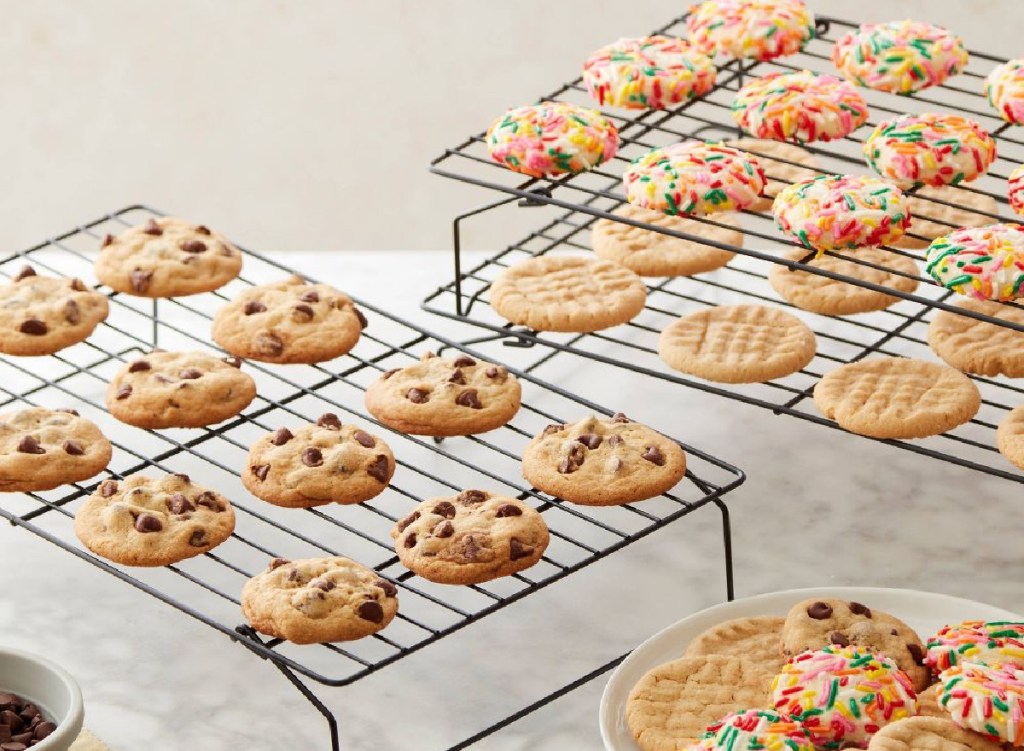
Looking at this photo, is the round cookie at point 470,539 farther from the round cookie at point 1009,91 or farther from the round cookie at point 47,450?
the round cookie at point 1009,91

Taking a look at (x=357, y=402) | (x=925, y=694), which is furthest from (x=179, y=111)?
(x=925, y=694)

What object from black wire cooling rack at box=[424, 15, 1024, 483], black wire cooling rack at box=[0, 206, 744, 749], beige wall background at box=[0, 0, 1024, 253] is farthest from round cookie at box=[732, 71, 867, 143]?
beige wall background at box=[0, 0, 1024, 253]

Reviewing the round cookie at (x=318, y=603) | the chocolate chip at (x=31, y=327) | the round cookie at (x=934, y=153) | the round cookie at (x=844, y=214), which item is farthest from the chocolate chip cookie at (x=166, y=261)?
the round cookie at (x=934, y=153)

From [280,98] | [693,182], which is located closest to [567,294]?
[693,182]

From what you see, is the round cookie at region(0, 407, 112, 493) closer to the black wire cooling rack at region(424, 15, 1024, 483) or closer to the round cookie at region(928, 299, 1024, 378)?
the black wire cooling rack at region(424, 15, 1024, 483)

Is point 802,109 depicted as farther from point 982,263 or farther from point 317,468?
point 317,468
